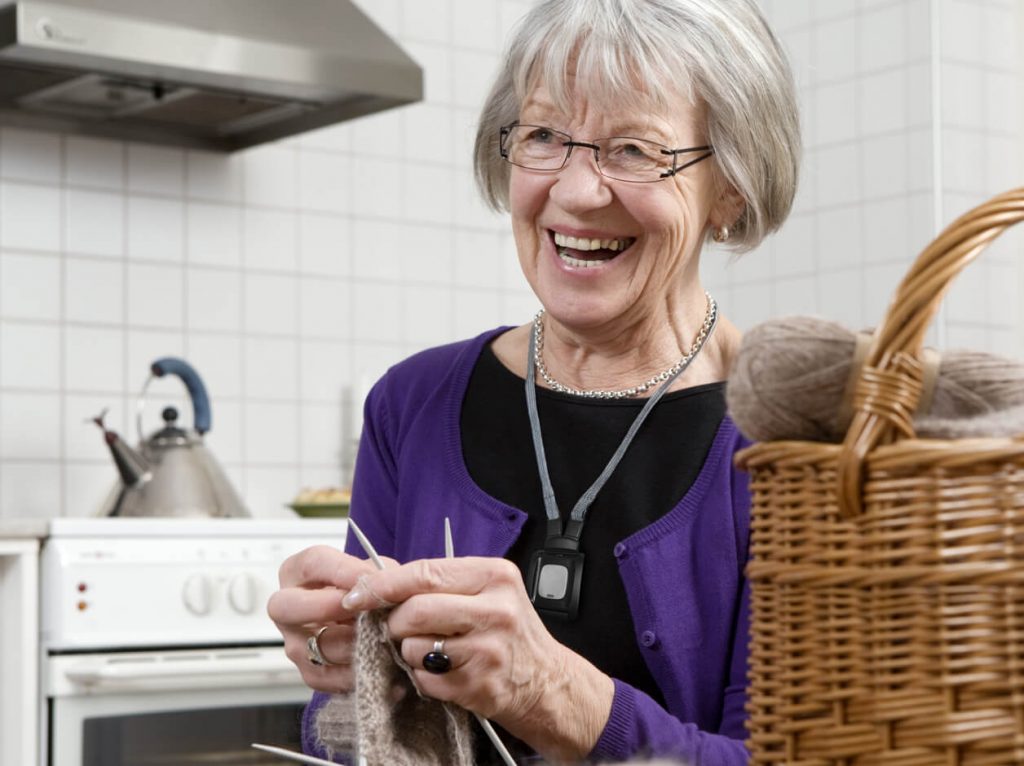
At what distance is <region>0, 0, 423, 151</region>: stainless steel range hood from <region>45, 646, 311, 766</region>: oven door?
1.00m

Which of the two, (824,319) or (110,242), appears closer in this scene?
(824,319)

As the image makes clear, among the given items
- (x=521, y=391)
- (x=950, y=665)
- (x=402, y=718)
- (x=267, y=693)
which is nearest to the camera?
(x=950, y=665)

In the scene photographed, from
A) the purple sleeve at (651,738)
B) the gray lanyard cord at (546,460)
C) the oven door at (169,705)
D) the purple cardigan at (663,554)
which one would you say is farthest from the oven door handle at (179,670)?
the purple sleeve at (651,738)

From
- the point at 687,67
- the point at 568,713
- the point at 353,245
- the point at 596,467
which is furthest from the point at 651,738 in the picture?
the point at 353,245

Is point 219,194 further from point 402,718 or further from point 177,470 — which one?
point 402,718

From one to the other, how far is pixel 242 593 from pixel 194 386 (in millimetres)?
547

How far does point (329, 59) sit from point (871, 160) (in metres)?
1.09

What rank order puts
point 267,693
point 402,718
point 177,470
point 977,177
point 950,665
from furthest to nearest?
point 977,177, point 177,470, point 267,693, point 402,718, point 950,665

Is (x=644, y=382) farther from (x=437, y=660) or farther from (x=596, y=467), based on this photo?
(x=437, y=660)

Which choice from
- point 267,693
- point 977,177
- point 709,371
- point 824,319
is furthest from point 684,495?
point 977,177

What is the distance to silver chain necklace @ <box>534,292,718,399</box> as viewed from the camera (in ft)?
4.24

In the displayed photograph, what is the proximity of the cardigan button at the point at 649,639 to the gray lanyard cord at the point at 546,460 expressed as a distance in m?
0.10

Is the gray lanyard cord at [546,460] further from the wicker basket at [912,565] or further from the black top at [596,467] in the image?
the wicker basket at [912,565]

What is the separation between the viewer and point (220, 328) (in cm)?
306
